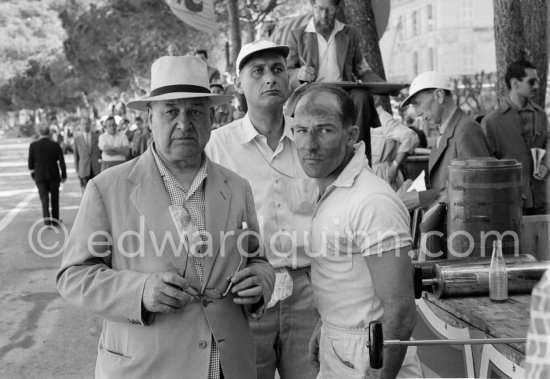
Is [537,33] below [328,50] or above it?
above

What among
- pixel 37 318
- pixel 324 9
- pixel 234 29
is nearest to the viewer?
pixel 324 9

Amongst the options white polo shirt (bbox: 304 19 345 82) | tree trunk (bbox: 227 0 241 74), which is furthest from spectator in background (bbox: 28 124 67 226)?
white polo shirt (bbox: 304 19 345 82)

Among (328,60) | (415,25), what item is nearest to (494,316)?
(328,60)

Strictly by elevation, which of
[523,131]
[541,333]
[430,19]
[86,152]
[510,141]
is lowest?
[541,333]

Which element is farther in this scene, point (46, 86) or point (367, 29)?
point (46, 86)

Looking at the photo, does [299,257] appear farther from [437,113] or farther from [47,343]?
[47,343]

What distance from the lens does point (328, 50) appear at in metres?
6.31

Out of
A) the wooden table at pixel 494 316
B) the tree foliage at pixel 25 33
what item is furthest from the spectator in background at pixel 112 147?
the tree foliage at pixel 25 33

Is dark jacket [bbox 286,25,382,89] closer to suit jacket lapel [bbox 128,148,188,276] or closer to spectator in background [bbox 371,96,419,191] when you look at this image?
spectator in background [bbox 371,96,419,191]

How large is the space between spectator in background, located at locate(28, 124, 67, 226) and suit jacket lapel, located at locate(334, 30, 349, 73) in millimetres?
10437

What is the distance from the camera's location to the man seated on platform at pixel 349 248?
2.86m

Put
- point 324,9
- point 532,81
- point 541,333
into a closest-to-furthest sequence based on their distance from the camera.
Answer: point 541,333, point 324,9, point 532,81

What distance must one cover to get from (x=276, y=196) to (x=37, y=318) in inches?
216

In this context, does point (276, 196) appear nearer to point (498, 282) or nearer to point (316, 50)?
point (498, 282)
